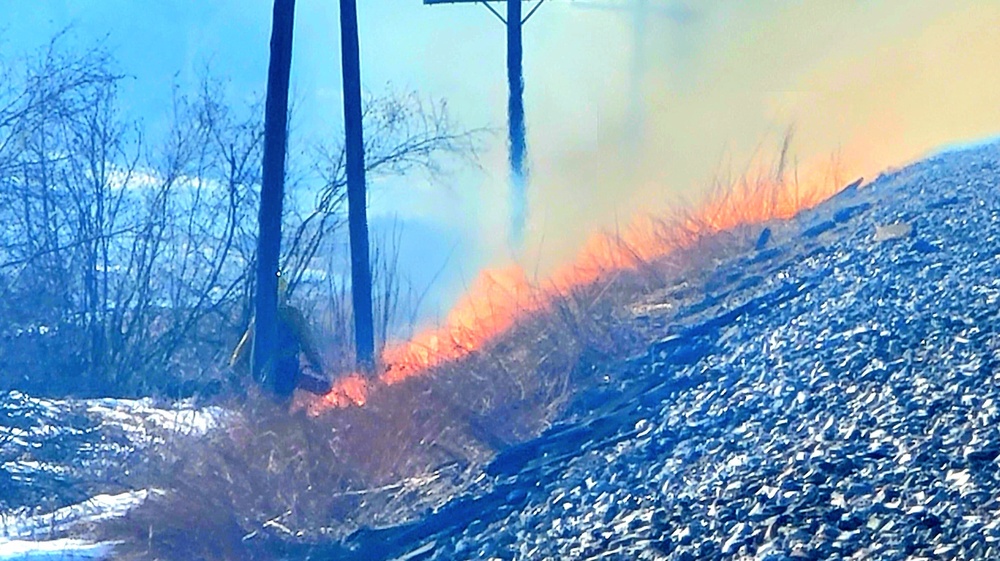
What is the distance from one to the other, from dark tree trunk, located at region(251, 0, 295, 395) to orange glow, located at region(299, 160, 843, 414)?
1535 mm

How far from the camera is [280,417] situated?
1464 centimetres

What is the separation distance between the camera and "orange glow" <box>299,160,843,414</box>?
16469mm

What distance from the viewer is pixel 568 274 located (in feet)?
64.6

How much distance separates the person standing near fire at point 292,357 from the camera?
17391 millimetres

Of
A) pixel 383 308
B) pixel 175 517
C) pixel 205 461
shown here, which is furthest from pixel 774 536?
pixel 383 308

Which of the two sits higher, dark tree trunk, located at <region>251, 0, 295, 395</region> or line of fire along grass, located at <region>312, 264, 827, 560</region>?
dark tree trunk, located at <region>251, 0, 295, 395</region>

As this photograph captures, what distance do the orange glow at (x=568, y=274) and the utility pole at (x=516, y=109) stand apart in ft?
5.21

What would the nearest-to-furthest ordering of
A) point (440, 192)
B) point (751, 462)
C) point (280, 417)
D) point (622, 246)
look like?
point (751, 462)
point (280, 417)
point (622, 246)
point (440, 192)

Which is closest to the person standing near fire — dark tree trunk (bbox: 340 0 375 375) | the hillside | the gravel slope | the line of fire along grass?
dark tree trunk (bbox: 340 0 375 375)

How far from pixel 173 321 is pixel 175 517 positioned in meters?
21.9

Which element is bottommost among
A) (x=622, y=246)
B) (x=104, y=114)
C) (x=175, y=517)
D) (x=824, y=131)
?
(x=175, y=517)

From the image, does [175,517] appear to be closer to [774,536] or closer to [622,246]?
[774,536]

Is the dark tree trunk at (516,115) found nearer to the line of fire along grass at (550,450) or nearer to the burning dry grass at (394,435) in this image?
the burning dry grass at (394,435)

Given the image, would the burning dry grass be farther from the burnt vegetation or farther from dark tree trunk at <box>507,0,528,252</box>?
dark tree trunk at <box>507,0,528,252</box>
